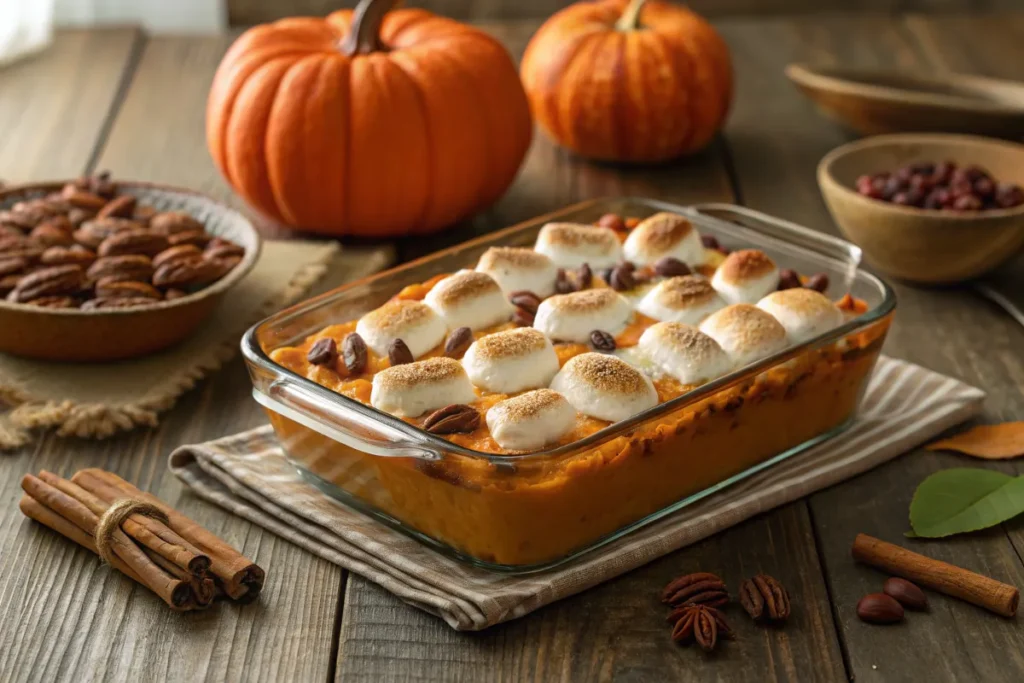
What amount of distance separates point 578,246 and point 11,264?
3.06 feet

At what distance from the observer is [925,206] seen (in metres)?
2.42

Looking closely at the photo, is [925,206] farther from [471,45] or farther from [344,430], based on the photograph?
[344,430]

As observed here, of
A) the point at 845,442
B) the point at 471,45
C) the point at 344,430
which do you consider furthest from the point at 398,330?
the point at 471,45

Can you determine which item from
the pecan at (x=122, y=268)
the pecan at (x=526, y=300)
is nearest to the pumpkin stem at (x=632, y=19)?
the pecan at (x=526, y=300)

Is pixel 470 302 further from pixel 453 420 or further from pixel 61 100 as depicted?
pixel 61 100

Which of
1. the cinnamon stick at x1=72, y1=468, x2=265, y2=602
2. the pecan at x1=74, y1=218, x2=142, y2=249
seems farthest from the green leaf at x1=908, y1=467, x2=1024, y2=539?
the pecan at x1=74, y1=218, x2=142, y2=249

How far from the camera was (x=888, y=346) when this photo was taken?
2.26 m

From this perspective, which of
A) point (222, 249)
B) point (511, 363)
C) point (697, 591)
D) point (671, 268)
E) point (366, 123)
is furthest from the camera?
point (366, 123)

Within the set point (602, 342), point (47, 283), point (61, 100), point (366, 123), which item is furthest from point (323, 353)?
point (61, 100)

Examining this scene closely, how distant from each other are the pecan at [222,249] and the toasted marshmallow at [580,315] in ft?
2.14

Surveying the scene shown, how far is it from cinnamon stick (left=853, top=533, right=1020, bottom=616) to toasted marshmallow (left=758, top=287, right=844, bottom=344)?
313mm

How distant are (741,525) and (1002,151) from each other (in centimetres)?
126

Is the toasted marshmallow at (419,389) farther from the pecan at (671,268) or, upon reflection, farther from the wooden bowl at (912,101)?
the wooden bowl at (912,101)

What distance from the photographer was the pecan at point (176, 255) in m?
2.15
